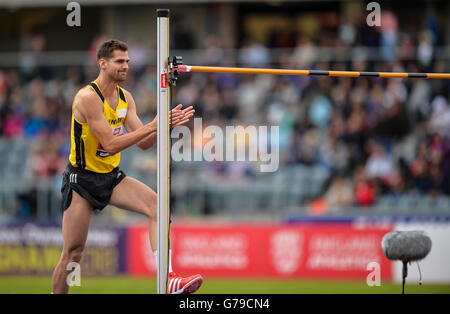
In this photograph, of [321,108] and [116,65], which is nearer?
[116,65]

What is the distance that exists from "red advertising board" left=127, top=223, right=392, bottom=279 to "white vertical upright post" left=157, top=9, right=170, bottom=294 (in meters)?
6.61

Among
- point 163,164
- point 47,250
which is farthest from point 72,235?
point 47,250

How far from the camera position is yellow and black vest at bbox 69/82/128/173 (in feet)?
23.7

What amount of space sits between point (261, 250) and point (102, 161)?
6.75 m

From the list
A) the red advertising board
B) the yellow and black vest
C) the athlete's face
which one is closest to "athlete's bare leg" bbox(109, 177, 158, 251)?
the yellow and black vest

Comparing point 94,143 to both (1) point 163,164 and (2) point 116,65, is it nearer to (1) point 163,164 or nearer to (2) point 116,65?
(2) point 116,65

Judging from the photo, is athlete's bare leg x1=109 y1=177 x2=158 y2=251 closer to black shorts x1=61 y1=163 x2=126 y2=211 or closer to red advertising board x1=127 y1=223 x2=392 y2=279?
black shorts x1=61 y1=163 x2=126 y2=211

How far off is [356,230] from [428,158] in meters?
2.13

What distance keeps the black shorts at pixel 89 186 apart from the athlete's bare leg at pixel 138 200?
0.09 meters

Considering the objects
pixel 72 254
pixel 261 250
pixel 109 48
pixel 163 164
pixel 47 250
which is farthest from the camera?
pixel 47 250

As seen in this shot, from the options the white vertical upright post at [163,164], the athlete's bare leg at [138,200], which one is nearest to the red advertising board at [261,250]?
the athlete's bare leg at [138,200]

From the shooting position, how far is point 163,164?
22.1 ft

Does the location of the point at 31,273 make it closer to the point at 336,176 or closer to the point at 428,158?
the point at 336,176
